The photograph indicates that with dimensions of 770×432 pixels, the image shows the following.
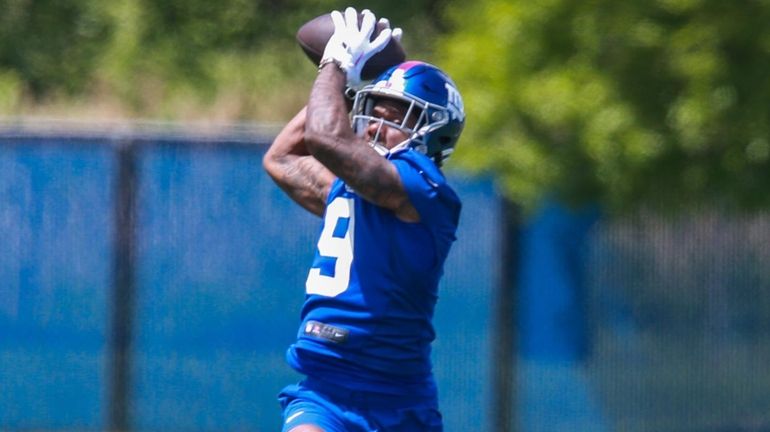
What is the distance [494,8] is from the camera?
8469 millimetres

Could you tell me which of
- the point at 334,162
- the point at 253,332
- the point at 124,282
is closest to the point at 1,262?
the point at 124,282

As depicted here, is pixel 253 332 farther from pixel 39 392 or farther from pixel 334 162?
pixel 334 162

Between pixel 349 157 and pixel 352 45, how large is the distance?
0.44 metres

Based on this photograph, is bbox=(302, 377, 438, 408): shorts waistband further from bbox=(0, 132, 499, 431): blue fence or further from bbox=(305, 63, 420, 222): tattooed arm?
bbox=(0, 132, 499, 431): blue fence

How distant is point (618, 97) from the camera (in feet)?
27.0

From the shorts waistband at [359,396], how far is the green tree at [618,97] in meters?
4.04

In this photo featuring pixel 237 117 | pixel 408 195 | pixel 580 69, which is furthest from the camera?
pixel 237 117

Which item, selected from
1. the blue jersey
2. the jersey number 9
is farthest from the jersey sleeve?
the jersey number 9

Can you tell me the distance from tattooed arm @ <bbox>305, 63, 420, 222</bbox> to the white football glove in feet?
0.45

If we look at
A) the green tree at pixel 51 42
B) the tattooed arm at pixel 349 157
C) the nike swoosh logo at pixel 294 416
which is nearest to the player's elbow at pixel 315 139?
the tattooed arm at pixel 349 157

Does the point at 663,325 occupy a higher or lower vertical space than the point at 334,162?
lower

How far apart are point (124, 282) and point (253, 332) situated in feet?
2.96

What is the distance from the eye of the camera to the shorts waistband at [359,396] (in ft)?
14.4

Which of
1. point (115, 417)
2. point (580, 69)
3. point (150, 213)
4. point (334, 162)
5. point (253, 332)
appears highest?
point (334, 162)
